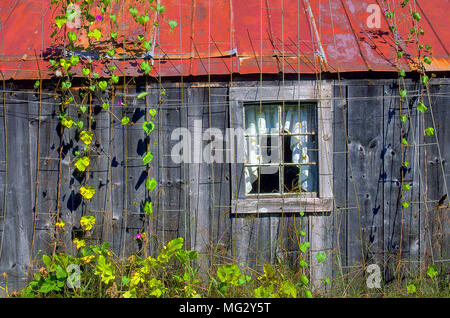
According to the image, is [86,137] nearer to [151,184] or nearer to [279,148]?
[151,184]

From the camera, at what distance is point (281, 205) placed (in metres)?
4.69

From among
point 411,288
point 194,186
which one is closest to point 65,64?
point 194,186

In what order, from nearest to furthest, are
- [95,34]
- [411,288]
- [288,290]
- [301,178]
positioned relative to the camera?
[288,290], [411,288], [95,34], [301,178]

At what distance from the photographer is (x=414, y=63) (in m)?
4.73

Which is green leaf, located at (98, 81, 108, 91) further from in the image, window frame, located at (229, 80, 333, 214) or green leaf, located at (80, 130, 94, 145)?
window frame, located at (229, 80, 333, 214)

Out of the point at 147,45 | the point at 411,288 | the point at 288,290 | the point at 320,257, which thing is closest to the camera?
the point at 288,290

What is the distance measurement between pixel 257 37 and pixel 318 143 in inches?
51.3

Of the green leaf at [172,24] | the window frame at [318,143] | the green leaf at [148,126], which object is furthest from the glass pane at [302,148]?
the green leaf at [172,24]

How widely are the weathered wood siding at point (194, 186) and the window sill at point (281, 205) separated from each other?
7 cm

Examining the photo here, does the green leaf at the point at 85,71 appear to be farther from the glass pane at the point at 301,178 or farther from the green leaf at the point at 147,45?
the glass pane at the point at 301,178

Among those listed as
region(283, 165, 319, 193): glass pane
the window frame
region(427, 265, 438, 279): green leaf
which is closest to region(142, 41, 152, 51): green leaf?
the window frame

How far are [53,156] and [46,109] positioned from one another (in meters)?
0.49

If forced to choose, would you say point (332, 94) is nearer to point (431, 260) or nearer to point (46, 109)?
point (431, 260)
